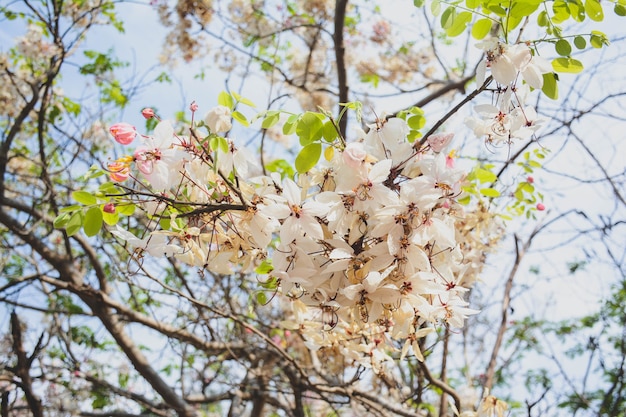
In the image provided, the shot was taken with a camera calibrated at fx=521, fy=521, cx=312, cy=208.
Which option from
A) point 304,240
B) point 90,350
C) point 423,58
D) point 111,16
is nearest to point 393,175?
point 304,240

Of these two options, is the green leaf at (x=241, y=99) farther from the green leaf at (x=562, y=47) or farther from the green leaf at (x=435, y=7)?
the green leaf at (x=562, y=47)

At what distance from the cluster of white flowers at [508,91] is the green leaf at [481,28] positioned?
8cm

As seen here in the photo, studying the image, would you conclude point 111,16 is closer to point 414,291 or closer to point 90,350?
point 90,350

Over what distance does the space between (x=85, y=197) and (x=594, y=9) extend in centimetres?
→ 110

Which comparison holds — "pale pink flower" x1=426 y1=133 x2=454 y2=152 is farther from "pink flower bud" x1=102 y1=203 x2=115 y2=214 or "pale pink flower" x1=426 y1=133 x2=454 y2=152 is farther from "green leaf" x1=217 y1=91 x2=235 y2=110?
"pink flower bud" x1=102 y1=203 x2=115 y2=214

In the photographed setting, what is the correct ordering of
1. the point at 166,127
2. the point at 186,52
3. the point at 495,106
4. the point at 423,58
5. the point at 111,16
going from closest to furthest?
the point at 166,127 < the point at 495,106 < the point at 111,16 < the point at 186,52 < the point at 423,58

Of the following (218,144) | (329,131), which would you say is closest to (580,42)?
(329,131)

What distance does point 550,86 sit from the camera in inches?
42.7

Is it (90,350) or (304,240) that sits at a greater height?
(90,350)

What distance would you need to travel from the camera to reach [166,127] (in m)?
0.96

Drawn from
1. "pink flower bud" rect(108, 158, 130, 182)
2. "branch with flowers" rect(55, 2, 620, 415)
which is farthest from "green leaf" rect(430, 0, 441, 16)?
"pink flower bud" rect(108, 158, 130, 182)

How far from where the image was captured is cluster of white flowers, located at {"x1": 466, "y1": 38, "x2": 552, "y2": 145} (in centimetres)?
101

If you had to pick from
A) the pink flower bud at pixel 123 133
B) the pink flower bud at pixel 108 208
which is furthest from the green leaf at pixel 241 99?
the pink flower bud at pixel 108 208

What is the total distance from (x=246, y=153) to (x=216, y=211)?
0.13 meters
